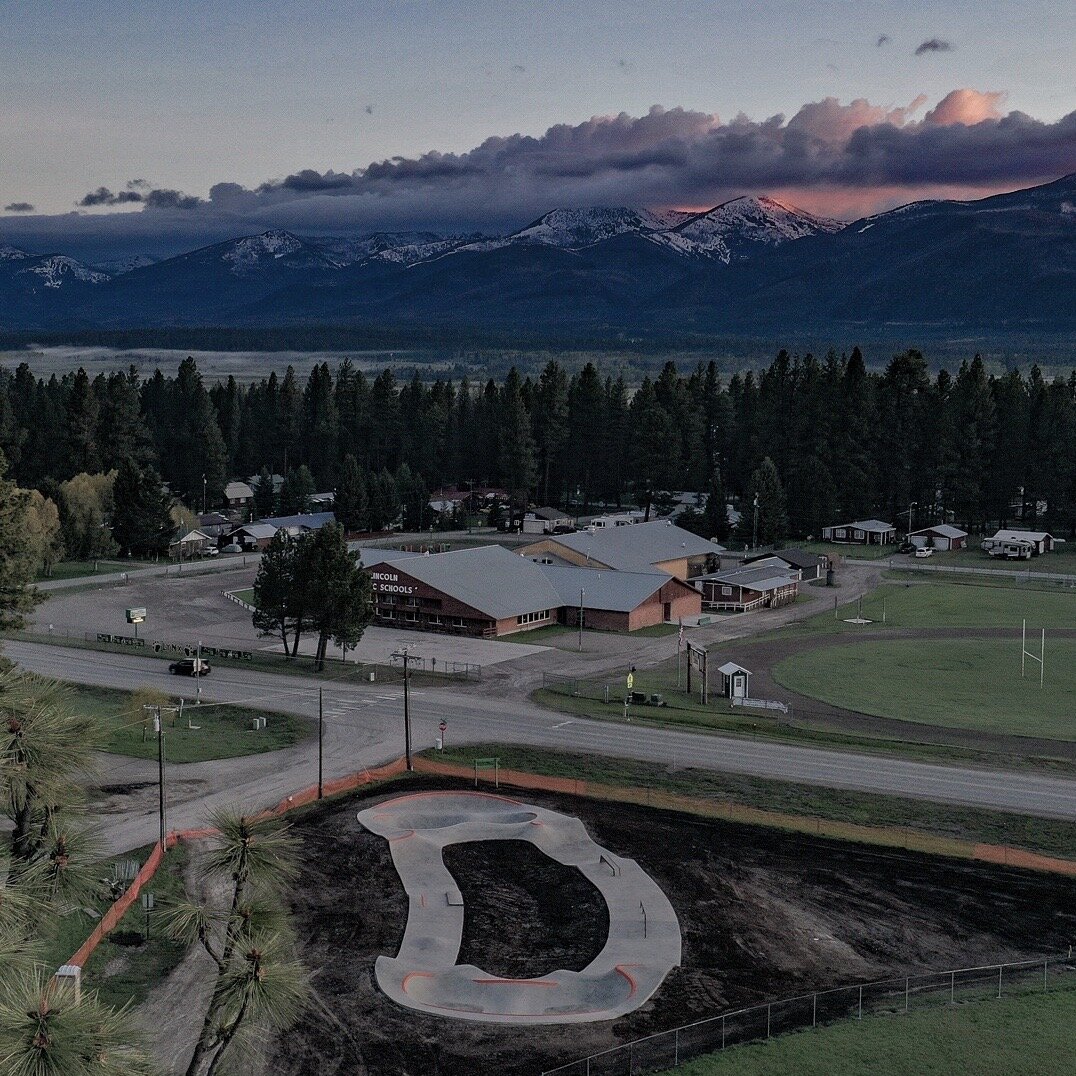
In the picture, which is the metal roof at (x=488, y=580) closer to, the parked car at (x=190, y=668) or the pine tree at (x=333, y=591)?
the pine tree at (x=333, y=591)

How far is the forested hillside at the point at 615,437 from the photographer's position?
13588 cm

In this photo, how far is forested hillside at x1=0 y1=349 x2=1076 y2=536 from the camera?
13588 centimetres

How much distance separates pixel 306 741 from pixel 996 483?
3947 inches

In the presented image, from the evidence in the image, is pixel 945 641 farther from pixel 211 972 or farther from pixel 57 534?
pixel 57 534

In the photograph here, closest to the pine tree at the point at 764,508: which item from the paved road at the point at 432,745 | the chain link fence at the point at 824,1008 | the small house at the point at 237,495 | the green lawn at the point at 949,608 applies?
the green lawn at the point at 949,608

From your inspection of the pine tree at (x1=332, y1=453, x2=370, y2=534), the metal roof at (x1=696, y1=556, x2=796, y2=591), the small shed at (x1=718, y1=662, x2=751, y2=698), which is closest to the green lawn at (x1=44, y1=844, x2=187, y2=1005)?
the small shed at (x1=718, y1=662, x2=751, y2=698)

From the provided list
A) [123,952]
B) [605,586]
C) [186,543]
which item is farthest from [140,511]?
[123,952]

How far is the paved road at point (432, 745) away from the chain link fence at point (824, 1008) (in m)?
14.2

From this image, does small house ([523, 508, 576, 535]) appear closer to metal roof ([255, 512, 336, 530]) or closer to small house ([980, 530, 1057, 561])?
metal roof ([255, 512, 336, 530])

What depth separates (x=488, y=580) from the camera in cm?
9212

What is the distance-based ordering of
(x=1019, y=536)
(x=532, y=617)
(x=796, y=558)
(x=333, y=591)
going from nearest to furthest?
(x=333, y=591)
(x=532, y=617)
(x=796, y=558)
(x=1019, y=536)

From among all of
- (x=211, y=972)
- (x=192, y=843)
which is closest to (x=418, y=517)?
(x=192, y=843)

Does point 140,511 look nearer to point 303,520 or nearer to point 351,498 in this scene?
point 303,520

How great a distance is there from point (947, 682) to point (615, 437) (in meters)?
91.3
